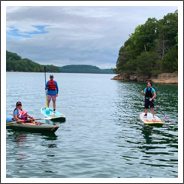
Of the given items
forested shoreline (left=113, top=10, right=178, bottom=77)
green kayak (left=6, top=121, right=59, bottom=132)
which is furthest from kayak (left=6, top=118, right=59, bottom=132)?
forested shoreline (left=113, top=10, right=178, bottom=77)

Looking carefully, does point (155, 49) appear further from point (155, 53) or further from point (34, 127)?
point (34, 127)

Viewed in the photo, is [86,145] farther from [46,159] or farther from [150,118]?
[150,118]

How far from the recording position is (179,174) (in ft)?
28.6

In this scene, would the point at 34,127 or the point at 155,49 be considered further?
the point at 155,49

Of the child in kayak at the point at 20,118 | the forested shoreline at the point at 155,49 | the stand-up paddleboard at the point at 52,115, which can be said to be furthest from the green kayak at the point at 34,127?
the forested shoreline at the point at 155,49

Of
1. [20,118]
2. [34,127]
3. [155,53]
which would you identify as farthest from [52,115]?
[155,53]

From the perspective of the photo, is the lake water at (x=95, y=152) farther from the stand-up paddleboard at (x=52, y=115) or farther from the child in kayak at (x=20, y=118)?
the stand-up paddleboard at (x=52, y=115)

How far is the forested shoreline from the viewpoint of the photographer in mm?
78150

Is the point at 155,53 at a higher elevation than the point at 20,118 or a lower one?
higher

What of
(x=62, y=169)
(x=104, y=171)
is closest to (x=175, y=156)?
(x=104, y=171)

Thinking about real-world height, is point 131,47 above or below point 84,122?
above

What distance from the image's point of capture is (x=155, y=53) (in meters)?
84.4

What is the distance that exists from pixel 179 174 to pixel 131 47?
98181 mm

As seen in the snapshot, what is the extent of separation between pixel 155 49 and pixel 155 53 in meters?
2.80
